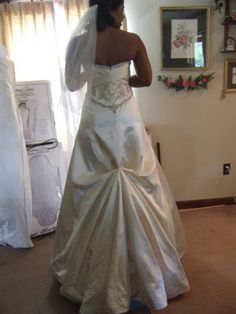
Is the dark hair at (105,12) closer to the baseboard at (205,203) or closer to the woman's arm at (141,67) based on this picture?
the woman's arm at (141,67)

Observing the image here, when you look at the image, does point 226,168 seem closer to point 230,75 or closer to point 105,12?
point 230,75

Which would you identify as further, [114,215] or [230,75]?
[230,75]

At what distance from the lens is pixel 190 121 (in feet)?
9.28

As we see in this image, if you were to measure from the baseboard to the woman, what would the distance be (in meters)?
1.22

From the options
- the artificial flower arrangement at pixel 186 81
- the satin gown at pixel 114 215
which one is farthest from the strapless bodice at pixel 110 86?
the artificial flower arrangement at pixel 186 81

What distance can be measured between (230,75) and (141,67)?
130 cm

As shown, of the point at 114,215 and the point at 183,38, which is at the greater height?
the point at 183,38

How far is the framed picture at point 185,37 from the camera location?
258cm

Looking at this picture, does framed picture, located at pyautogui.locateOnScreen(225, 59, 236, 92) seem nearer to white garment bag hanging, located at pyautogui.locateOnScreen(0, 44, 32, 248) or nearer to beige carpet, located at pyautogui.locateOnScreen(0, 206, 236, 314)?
beige carpet, located at pyautogui.locateOnScreen(0, 206, 236, 314)

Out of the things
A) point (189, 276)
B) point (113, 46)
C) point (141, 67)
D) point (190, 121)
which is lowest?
point (189, 276)

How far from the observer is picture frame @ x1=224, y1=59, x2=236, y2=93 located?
2714 millimetres

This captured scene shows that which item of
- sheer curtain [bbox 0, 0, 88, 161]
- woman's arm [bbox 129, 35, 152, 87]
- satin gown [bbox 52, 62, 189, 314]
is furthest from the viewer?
sheer curtain [bbox 0, 0, 88, 161]

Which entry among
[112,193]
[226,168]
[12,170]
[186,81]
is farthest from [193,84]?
[12,170]

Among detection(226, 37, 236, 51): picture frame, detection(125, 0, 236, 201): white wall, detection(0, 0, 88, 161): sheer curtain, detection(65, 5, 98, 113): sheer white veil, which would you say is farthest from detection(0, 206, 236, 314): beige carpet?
detection(226, 37, 236, 51): picture frame
